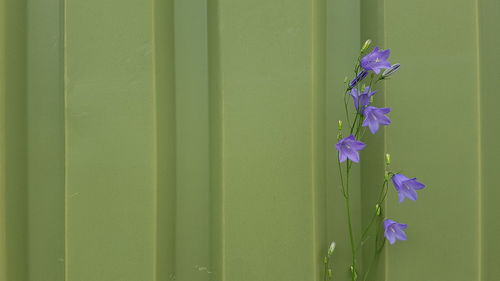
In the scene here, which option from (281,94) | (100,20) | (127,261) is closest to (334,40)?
(281,94)

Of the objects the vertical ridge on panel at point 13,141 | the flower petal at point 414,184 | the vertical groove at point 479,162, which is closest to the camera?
Answer: the flower petal at point 414,184

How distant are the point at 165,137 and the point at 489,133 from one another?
1.06 metres

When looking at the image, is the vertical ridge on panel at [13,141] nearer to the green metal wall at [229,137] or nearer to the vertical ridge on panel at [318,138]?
the green metal wall at [229,137]

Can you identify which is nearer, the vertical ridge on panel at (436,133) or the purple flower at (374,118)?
the purple flower at (374,118)

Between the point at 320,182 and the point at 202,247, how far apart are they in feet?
1.57

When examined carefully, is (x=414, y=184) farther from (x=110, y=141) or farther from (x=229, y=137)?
(x=110, y=141)

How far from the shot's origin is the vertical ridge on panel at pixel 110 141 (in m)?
→ 1.27

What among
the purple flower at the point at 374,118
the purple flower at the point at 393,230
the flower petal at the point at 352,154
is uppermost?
the purple flower at the point at 374,118

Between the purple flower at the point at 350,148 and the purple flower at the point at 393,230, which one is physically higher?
the purple flower at the point at 350,148

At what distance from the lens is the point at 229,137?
125 cm

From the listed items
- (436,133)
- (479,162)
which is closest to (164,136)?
(436,133)

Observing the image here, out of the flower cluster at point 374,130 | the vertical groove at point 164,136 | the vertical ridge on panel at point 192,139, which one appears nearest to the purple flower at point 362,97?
the flower cluster at point 374,130

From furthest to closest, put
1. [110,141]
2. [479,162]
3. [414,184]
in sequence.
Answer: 1. [110,141]
2. [479,162]
3. [414,184]

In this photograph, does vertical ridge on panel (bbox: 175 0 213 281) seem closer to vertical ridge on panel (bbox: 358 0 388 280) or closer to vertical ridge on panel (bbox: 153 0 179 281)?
vertical ridge on panel (bbox: 153 0 179 281)
